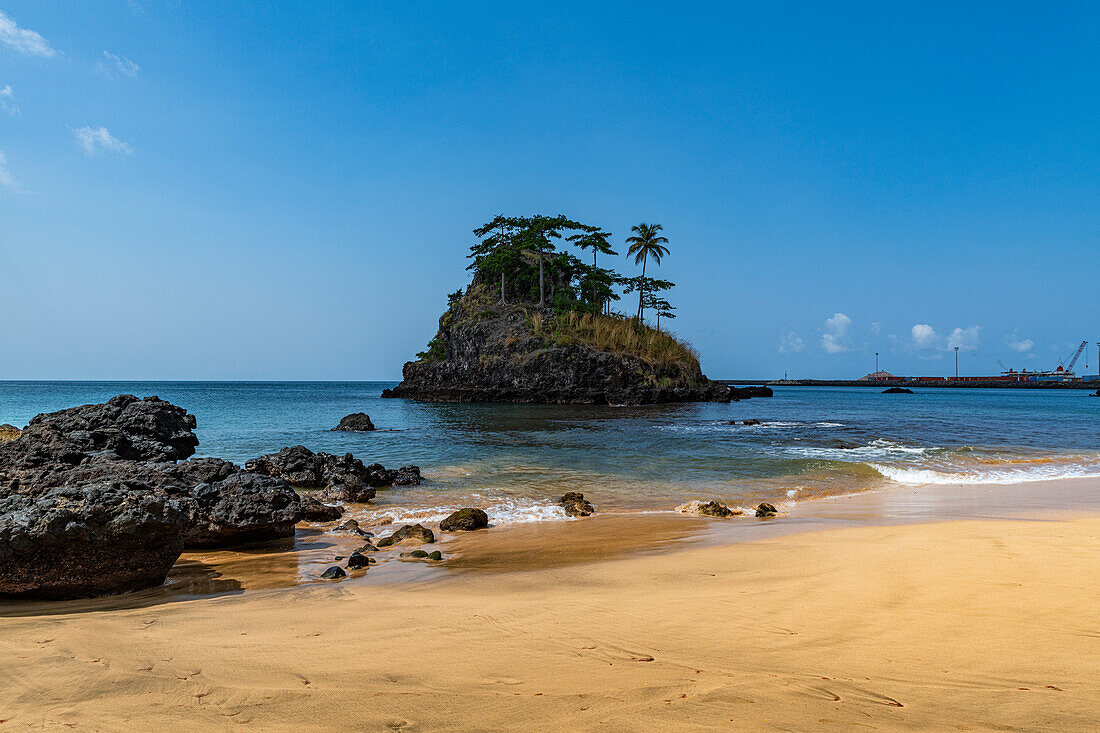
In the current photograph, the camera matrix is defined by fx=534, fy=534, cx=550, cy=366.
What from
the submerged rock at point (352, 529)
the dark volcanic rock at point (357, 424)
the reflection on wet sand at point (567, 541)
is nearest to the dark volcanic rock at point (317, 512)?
the submerged rock at point (352, 529)

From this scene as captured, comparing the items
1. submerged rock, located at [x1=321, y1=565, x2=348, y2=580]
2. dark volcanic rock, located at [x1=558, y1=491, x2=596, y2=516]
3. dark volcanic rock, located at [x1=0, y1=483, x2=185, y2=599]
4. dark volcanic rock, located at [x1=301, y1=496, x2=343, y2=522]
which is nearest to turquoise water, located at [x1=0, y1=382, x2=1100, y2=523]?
dark volcanic rock, located at [x1=558, y1=491, x2=596, y2=516]

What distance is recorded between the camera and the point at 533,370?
49.6 m

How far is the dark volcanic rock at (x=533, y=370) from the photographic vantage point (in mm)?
47688

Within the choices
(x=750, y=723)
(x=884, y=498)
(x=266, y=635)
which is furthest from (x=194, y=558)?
(x=884, y=498)

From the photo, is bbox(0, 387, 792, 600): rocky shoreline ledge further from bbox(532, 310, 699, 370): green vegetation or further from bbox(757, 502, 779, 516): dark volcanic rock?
bbox(532, 310, 699, 370): green vegetation

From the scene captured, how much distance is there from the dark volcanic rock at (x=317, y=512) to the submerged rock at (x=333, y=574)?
11.2ft

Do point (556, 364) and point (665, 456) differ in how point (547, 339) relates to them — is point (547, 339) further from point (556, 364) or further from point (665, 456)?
point (665, 456)

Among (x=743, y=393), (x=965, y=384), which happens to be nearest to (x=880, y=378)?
(x=965, y=384)

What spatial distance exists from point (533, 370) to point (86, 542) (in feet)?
147

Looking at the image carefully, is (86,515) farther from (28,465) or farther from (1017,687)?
(28,465)

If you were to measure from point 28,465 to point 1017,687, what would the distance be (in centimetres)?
1455

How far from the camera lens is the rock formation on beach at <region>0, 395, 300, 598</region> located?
4730mm

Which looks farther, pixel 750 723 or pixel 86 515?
pixel 86 515

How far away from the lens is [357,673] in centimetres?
310
